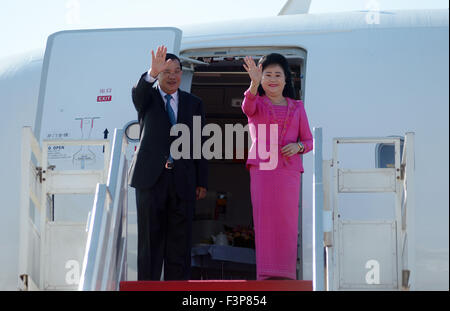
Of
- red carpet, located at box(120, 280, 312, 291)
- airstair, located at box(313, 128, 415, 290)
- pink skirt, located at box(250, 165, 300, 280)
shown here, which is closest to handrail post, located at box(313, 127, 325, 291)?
airstair, located at box(313, 128, 415, 290)

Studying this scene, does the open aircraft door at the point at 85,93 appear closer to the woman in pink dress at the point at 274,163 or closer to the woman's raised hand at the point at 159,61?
the woman's raised hand at the point at 159,61

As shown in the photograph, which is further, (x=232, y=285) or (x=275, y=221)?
(x=275, y=221)

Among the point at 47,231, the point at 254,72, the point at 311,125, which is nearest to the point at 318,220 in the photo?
the point at 254,72

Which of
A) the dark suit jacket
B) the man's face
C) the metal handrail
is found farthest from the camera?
the man's face

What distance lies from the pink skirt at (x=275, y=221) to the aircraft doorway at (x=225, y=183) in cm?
115

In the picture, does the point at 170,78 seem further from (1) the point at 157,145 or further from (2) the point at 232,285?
(2) the point at 232,285

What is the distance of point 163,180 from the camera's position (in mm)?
6664

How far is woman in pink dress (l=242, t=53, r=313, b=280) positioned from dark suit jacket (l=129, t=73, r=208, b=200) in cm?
50

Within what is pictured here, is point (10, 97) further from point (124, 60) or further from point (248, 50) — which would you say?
point (248, 50)

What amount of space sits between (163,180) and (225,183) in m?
5.99

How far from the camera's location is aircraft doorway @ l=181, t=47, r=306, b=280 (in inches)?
344

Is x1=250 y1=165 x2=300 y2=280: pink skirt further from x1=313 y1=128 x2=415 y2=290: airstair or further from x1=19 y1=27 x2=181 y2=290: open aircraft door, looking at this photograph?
x1=19 y1=27 x2=181 y2=290: open aircraft door
